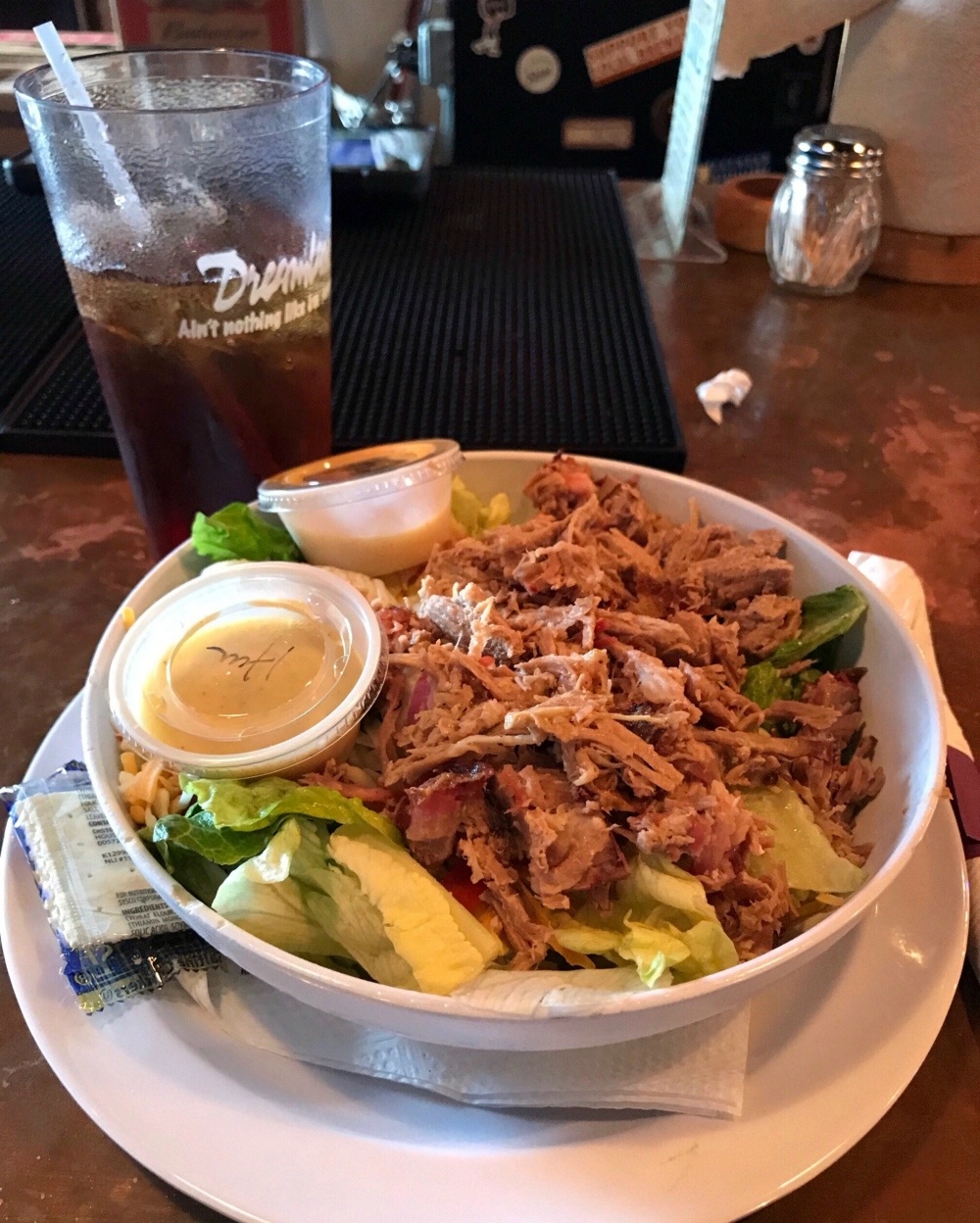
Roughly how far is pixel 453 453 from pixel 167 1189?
0.78 m

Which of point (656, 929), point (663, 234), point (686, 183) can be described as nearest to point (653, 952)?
point (656, 929)

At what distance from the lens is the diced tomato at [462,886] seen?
0.82 metres

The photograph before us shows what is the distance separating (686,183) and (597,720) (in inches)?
69.8

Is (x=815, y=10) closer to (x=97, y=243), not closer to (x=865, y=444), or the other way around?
(x=865, y=444)

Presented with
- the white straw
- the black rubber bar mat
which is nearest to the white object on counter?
the white straw

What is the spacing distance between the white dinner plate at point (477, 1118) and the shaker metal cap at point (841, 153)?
5.44 feet

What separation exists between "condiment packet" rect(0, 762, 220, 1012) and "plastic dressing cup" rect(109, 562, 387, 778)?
0.32 feet

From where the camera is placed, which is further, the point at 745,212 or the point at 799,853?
→ the point at 745,212

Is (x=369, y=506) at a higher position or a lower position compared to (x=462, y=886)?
higher

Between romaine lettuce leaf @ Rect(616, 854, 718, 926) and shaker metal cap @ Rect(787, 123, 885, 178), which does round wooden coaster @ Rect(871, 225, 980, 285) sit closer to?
shaker metal cap @ Rect(787, 123, 885, 178)

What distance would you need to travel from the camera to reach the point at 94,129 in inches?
40.5

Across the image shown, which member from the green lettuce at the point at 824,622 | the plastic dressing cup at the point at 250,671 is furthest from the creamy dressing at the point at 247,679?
the green lettuce at the point at 824,622

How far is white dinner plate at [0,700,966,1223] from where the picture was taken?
0.67m

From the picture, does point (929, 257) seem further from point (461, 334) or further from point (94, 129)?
point (94, 129)
